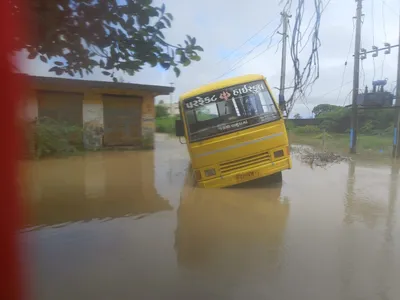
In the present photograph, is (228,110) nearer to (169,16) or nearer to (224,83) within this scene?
(224,83)

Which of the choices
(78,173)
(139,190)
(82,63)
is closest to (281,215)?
(139,190)

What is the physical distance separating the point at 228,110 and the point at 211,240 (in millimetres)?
3266

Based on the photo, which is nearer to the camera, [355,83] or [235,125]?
[235,125]

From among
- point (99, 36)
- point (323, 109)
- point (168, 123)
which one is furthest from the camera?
point (323, 109)

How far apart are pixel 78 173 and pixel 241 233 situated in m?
6.76

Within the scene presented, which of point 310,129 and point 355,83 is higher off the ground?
point 355,83

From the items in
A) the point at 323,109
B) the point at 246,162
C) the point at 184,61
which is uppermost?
the point at 323,109

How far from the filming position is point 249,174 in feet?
23.5

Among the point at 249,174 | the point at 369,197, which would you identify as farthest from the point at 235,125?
the point at 369,197

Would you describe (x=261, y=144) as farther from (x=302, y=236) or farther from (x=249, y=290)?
(x=249, y=290)

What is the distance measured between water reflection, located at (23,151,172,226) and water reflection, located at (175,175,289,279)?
2.90 ft

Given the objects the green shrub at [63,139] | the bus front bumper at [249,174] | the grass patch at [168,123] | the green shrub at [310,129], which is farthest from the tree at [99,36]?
the green shrub at [310,129]

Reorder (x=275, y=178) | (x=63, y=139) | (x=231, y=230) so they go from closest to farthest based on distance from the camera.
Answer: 1. (x=231, y=230)
2. (x=275, y=178)
3. (x=63, y=139)

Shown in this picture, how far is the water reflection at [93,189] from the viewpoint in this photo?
19.0 ft
